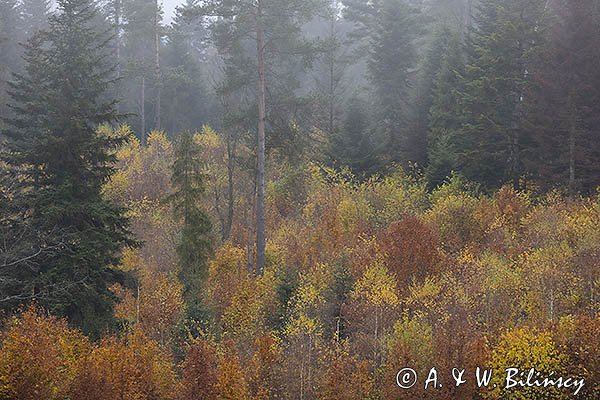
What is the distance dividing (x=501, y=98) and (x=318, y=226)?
1024 cm

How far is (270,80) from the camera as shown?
2183 cm

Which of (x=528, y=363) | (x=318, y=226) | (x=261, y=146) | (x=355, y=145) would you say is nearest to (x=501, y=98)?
(x=355, y=145)

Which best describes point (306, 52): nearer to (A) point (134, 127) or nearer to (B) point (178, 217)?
(B) point (178, 217)

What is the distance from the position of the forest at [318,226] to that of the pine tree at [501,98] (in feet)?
0.40

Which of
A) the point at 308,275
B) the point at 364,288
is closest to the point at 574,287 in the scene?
the point at 364,288

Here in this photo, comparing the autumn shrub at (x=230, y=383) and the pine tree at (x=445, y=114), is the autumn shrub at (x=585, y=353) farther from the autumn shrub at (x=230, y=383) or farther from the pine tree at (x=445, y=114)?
the pine tree at (x=445, y=114)

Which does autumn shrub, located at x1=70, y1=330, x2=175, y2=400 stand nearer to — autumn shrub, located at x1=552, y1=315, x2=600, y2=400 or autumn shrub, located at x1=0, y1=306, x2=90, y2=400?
autumn shrub, located at x1=0, y1=306, x2=90, y2=400

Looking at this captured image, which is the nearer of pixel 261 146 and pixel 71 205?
pixel 71 205

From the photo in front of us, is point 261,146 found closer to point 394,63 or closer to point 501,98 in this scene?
point 501,98

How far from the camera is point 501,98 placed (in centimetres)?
2547

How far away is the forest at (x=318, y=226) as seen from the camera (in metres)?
12.3

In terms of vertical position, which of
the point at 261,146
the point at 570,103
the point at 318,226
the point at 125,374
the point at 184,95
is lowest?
the point at 125,374

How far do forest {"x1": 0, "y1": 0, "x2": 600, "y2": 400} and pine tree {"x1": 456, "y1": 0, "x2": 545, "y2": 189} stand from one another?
12cm

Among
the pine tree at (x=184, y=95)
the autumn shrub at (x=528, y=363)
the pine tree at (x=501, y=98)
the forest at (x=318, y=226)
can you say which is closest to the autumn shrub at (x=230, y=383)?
the forest at (x=318, y=226)
